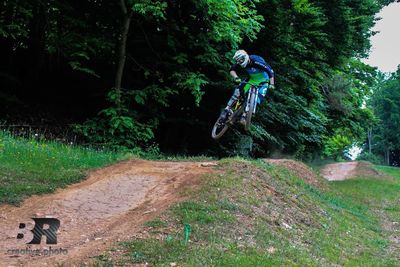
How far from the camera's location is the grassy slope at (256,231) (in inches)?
223

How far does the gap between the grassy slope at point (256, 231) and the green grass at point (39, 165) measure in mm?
2964

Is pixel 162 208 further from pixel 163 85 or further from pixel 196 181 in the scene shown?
pixel 163 85

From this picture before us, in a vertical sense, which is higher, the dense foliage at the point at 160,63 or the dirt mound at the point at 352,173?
the dense foliage at the point at 160,63

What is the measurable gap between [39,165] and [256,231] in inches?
216

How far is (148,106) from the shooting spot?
16156mm

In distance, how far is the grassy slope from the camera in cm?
565

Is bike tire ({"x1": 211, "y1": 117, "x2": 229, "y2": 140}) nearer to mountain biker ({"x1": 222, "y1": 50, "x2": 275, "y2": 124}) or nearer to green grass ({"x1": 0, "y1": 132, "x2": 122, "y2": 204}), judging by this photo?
mountain biker ({"x1": 222, "y1": 50, "x2": 275, "y2": 124})

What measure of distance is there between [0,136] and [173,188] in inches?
216

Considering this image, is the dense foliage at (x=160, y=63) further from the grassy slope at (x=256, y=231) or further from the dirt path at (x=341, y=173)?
the dirt path at (x=341, y=173)

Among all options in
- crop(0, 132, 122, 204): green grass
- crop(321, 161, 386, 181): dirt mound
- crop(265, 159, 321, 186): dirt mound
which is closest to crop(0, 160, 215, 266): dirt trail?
crop(0, 132, 122, 204): green grass

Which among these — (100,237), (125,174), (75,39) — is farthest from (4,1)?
(100,237)

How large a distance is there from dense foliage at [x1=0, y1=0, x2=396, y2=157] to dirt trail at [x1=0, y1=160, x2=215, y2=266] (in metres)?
4.58
